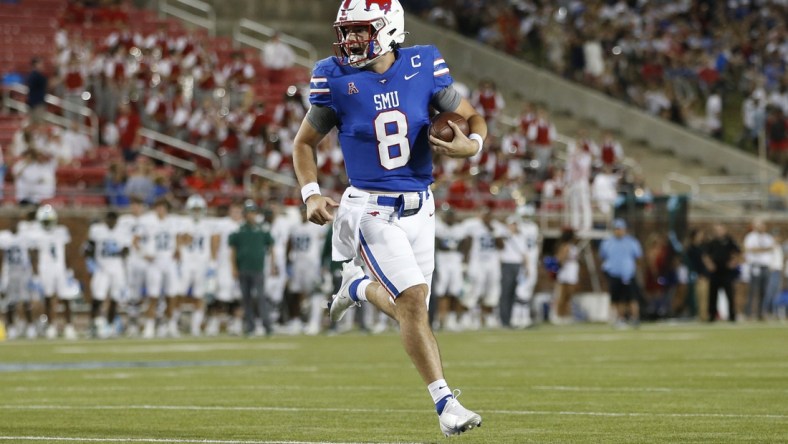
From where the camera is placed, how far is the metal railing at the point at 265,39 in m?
31.4

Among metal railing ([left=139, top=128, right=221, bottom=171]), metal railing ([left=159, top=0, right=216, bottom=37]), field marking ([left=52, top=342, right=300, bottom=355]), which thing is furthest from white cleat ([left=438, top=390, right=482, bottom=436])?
metal railing ([left=159, top=0, right=216, bottom=37])

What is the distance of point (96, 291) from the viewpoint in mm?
21594

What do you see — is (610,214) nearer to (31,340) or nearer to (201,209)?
(201,209)

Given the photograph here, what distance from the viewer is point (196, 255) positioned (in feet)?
73.9

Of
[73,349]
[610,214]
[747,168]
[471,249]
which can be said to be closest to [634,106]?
[747,168]

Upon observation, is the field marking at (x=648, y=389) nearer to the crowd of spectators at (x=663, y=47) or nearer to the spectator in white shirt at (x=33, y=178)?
the spectator in white shirt at (x=33, y=178)

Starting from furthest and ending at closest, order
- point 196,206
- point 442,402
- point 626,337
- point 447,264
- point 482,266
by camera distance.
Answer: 1. point 482,266
2. point 447,264
3. point 196,206
4. point 626,337
5. point 442,402

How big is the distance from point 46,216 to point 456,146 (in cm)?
1510

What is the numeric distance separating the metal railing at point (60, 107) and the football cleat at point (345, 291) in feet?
59.0

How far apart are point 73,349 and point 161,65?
33.7 ft

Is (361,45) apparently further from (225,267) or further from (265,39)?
(265,39)

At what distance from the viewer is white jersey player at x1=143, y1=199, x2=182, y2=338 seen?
869 inches

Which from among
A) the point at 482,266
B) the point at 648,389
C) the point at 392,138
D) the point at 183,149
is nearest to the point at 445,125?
the point at 392,138

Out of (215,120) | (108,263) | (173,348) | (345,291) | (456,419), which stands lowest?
(173,348)
